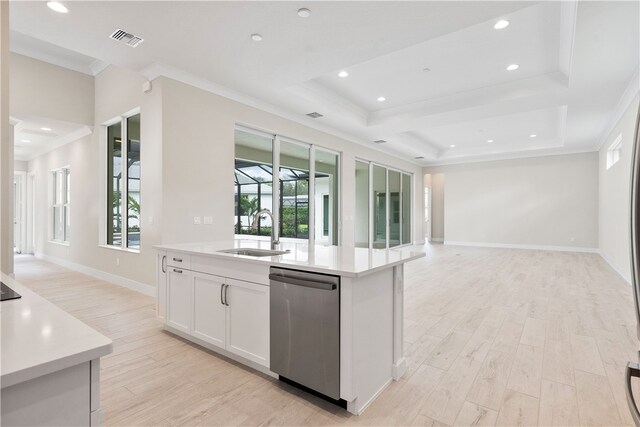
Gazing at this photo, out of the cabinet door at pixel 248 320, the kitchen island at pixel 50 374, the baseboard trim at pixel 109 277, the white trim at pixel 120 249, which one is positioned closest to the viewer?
the kitchen island at pixel 50 374

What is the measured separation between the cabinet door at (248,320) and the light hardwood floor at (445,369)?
0.55ft

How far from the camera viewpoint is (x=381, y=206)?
9.67 m

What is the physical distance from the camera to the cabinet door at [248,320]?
2238 millimetres

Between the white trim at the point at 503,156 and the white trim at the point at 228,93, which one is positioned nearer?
the white trim at the point at 228,93

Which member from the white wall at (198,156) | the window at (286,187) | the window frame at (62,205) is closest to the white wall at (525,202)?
the window at (286,187)

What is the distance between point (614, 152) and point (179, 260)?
336 inches

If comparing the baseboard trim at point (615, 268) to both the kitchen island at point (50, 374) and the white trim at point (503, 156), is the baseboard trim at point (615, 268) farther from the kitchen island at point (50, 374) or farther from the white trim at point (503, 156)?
the kitchen island at point (50, 374)

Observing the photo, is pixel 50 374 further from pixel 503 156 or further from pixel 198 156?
pixel 503 156

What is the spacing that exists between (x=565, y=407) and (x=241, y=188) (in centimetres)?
481

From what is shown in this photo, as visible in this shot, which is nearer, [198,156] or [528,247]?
[198,156]

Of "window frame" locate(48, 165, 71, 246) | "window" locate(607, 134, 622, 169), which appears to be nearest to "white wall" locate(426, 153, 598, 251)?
"window" locate(607, 134, 622, 169)

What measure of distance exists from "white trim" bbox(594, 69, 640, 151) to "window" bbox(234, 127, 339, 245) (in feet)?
16.3

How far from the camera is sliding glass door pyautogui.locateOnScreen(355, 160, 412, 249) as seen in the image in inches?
343

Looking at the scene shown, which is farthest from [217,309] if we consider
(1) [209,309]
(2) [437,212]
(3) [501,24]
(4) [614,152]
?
(2) [437,212]
